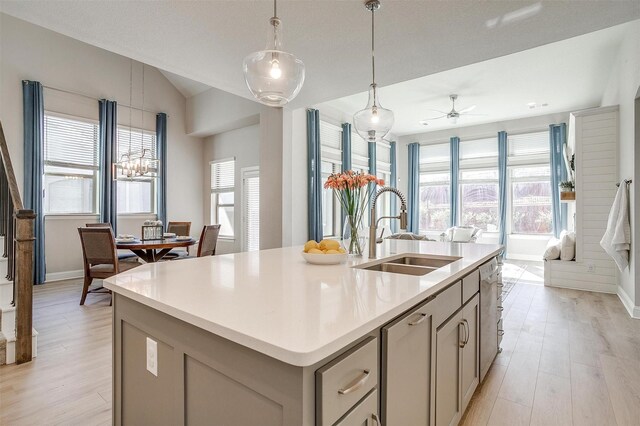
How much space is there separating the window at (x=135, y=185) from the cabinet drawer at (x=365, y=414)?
21.1 ft

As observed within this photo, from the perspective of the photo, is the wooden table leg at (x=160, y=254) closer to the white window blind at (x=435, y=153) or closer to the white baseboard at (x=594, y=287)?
the white baseboard at (x=594, y=287)

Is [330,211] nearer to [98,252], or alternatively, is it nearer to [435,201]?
[435,201]

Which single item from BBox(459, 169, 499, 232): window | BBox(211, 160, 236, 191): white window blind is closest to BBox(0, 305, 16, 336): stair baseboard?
BBox(211, 160, 236, 191): white window blind

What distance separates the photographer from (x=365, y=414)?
3.08ft

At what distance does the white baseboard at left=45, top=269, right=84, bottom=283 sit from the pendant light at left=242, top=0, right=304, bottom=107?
18.2 feet

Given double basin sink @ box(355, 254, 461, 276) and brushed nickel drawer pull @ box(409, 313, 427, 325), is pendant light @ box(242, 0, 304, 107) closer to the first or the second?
double basin sink @ box(355, 254, 461, 276)

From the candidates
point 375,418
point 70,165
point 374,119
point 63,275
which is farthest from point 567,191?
point 63,275

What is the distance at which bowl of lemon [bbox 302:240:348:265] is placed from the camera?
5.94 feet

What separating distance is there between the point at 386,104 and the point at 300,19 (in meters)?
4.15

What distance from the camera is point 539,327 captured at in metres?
3.36

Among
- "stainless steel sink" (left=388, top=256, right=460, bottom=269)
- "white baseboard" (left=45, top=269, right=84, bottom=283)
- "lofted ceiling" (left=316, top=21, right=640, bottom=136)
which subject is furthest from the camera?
"white baseboard" (left=45, top=269, right=84, bottom=283)

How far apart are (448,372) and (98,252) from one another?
13.3 feet

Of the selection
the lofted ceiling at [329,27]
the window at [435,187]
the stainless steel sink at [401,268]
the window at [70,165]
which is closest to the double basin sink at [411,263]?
the stainless steel sink at [401,268]

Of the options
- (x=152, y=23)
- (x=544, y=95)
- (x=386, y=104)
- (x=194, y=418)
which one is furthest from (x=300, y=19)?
(x=544, y=95)
